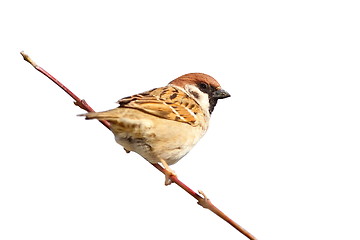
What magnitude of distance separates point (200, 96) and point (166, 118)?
76 centimetres

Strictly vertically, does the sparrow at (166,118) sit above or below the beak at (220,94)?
below

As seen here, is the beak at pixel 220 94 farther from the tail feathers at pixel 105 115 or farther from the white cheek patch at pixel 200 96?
the tail feathers at pixel 105 115

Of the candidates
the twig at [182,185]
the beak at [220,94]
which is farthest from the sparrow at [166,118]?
the twig at [182,185]

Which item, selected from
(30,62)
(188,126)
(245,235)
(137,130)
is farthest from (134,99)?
(245,235)

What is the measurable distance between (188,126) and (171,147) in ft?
1.10

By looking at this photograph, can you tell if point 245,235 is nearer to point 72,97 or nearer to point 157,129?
point 157,129

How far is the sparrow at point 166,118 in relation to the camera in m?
4.38

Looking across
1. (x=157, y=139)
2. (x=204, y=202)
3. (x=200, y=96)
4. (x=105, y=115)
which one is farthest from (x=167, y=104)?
(x=204, y=202)

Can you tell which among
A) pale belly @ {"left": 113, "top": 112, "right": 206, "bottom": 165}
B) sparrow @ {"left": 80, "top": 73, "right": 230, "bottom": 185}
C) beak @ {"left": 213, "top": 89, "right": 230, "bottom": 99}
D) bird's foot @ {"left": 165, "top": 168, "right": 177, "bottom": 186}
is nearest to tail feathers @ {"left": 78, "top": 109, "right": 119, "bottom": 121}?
sparrow @ {"left": 80, "top": 73, "right": 230, "bottom": 185}

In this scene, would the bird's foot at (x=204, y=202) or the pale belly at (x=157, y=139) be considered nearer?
the bird's foot at (x=204, y=202)

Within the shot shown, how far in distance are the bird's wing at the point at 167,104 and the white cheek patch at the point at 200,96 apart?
6 centimetres

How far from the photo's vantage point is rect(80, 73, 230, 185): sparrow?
4.38m

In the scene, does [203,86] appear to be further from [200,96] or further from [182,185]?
[182,185]

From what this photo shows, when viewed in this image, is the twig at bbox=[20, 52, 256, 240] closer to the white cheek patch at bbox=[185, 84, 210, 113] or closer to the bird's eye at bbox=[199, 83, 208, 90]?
the white cheek patch at bbox=[185, 84, 210, 113]
